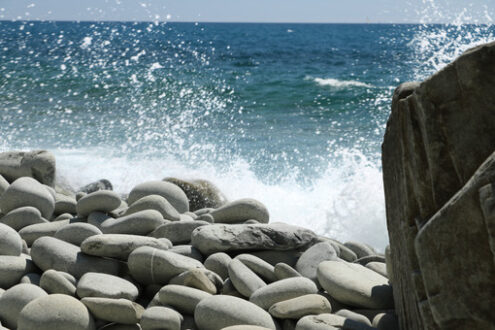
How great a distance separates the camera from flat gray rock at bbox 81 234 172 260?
3.58m

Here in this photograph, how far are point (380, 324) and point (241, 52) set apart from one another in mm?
21169

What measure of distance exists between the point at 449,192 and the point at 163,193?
3124mm

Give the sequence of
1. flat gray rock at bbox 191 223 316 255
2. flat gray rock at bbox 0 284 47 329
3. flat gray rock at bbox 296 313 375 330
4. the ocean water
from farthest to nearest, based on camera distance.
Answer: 1. the ocean water
2. flat gray rock at bbox 191 223 316 255
3. flat gray rock at bbox 0 284 47 329
4. flat gray rock at bbox 296 313 375 330

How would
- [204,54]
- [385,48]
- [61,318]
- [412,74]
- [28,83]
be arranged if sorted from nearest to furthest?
[61,318] < [28,83] < [412,74] < [204,54] < [385,48]

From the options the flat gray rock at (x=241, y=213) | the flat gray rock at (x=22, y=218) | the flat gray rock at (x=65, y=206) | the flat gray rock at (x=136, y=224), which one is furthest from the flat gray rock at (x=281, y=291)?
the flat gray rock at (x=65, y=206)

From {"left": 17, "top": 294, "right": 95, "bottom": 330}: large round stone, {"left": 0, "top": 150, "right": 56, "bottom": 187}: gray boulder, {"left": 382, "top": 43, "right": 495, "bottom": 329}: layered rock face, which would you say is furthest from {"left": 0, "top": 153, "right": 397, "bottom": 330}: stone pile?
{"left": 0, "top": 150, "right": 56, "bottom": 187}: gray boulder

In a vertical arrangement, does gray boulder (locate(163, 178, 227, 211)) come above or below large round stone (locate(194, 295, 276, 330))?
below

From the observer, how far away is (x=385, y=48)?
27469 millimetres

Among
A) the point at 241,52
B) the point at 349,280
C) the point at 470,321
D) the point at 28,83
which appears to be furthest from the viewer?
the point at 241,52

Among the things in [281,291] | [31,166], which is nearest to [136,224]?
[281,291]

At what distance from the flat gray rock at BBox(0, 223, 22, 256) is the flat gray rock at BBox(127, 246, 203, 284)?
68 centimetres

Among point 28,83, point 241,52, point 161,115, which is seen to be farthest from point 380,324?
point 241,52

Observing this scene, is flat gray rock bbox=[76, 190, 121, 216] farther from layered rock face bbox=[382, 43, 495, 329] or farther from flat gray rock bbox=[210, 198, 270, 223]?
layered rock face bbox=[382, 43, 495, 329]

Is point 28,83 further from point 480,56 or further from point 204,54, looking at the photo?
point 480,56
